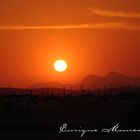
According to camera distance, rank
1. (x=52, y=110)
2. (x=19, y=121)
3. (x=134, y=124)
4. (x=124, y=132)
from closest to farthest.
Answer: (x=124, y=132) → (x=134, y=124) → (x=19, y=121) → (x=52, y=110)

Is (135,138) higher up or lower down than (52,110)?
lower down

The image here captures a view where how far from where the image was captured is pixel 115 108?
61.0 m

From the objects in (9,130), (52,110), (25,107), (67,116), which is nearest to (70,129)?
(9,130)

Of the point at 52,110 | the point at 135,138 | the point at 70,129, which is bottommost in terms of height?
the point at 135,138

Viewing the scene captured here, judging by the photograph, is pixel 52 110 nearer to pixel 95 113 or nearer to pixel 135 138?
pixel 95 113

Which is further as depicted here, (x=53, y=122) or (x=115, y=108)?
(x=115, y=108)

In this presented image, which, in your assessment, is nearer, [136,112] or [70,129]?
[70,129]

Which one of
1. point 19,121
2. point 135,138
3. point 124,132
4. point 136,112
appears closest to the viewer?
point 135,138

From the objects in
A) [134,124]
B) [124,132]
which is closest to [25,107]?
[134,124]

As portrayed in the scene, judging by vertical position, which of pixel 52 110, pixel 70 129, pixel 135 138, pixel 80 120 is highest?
pixel 52 110

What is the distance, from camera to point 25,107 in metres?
66.7

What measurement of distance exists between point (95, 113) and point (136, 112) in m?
4.88

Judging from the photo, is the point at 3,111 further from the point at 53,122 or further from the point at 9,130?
the point at 9,130

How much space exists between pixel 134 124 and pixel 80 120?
17.6 feet
